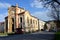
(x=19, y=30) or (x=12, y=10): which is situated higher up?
(x=12, y=10)

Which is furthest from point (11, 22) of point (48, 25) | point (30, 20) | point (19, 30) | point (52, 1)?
point (52, 1)

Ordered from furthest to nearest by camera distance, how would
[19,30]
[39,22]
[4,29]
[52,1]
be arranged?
[39,22], [4,29], [19,30], [52,1]

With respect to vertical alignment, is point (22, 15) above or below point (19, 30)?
above

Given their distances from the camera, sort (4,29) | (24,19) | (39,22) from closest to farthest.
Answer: (24,19) < (4,29) < (39,22)

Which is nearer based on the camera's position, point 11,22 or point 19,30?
point 19,30

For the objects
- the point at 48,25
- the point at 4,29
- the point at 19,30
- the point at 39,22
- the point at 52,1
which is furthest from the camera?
the point at 48,25

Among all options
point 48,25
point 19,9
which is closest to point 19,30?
point 19,9

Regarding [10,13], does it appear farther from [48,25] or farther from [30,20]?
[48,25]

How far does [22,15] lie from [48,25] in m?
35.6

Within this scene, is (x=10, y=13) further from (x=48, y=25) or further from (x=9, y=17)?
(x=48, y=25)

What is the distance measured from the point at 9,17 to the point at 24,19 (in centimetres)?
686

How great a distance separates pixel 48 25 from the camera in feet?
381

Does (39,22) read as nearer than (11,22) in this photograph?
No

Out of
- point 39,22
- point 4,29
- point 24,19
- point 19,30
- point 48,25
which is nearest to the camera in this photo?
point 19,30
